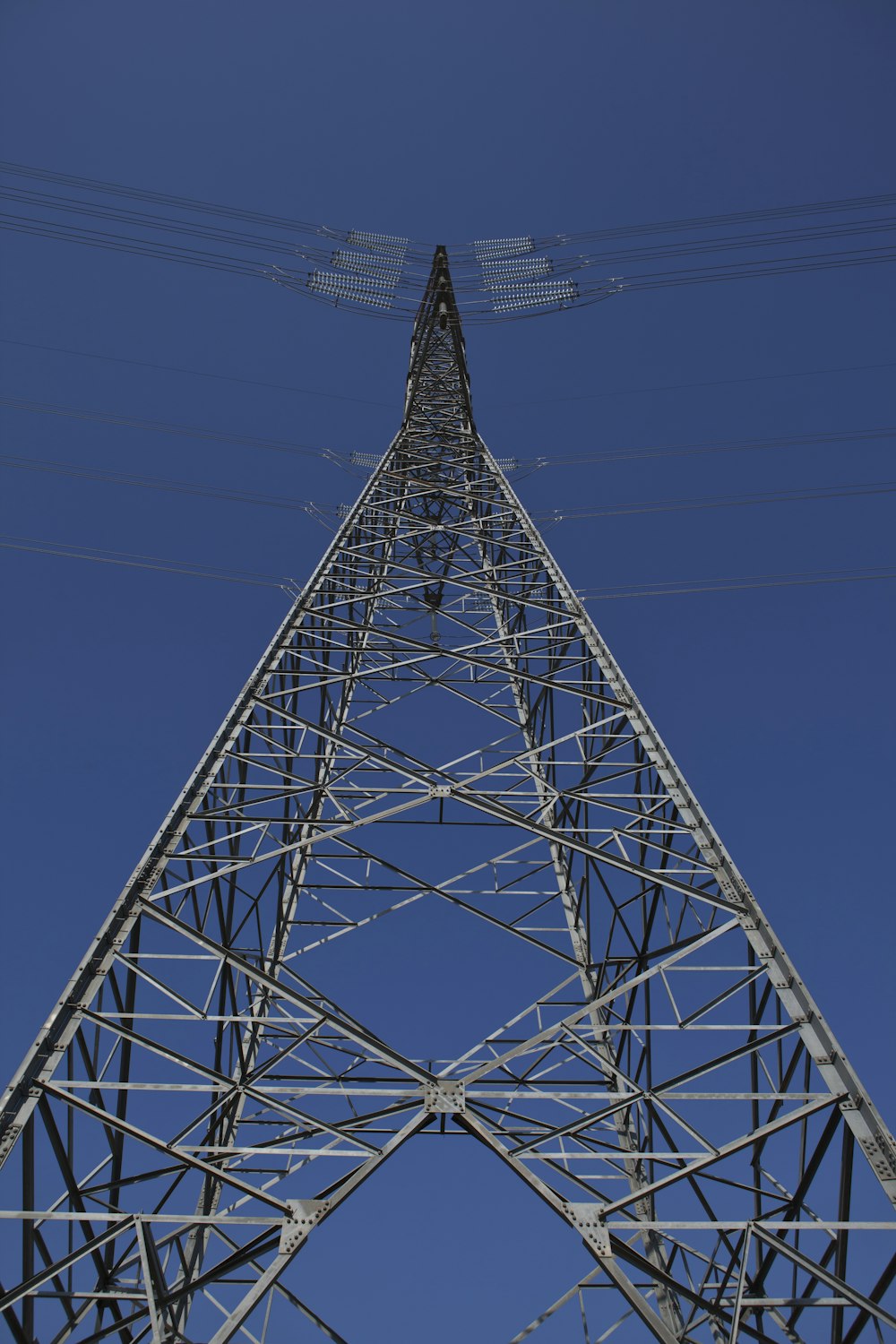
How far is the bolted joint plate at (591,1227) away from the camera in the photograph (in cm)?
549

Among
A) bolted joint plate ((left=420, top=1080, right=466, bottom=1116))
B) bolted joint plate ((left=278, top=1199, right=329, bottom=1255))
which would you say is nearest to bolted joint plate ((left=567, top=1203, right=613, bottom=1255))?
bolted joint plate ((left=420, top=1080, right=466, bottom=1116))

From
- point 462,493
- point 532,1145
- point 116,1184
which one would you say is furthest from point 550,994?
point 462,493

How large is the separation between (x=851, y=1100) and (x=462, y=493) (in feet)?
39.5

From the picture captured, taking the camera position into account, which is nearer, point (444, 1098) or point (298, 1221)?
point (298, 1221)

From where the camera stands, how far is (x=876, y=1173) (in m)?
5.18

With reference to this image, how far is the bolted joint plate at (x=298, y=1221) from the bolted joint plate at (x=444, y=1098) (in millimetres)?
895

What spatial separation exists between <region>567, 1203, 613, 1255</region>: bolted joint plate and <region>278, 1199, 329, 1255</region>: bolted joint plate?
1521 millimetres

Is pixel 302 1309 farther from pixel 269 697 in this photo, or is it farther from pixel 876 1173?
pixel 269 697

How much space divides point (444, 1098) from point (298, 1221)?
1.18m

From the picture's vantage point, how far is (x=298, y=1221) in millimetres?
5520

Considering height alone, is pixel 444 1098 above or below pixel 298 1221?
above

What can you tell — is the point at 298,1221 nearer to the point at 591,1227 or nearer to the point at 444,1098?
the point at 444,1098

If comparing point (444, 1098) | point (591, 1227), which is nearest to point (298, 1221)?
point (444, 1098)

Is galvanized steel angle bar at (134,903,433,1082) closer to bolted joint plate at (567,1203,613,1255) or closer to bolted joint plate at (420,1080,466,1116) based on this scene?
bolted joint plate at (420,1080,466,1116)
